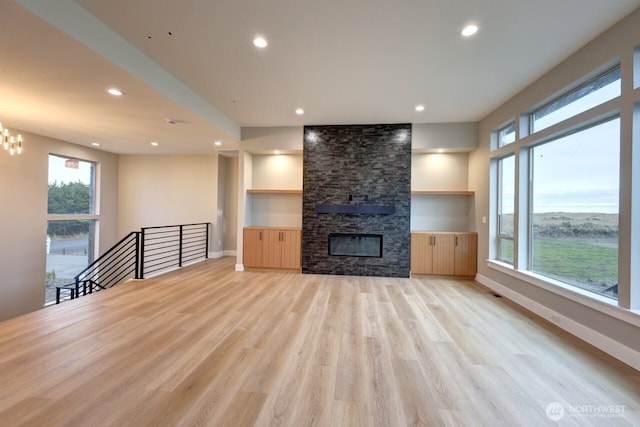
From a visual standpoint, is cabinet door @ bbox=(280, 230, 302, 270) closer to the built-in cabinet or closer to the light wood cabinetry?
the light wood cabinetry

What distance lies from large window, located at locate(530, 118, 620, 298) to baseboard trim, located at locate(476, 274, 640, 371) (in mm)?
427

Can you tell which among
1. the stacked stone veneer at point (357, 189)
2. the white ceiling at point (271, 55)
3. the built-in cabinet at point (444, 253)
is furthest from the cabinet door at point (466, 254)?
the white ceiling at point (271, 55)

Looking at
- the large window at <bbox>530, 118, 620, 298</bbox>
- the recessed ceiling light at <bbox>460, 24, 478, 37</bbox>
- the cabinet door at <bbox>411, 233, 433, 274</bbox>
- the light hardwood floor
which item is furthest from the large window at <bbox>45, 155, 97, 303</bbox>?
the large window at <bbox>530, 118, 620, 298</bbox>

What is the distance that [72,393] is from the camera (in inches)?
74.2

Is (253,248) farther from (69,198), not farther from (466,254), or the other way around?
(69,198)

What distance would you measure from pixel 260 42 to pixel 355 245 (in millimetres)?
4073

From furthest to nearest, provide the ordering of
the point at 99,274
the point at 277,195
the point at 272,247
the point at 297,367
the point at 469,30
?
1. the point at 99,274
2. the point at 277,195
3. the point at 272,247
4. the point at 469,30
5. the point at 297,367

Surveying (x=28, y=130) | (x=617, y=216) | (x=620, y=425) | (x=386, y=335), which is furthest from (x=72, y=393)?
(x=28, y=130)

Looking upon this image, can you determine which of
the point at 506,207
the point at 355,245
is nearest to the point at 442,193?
the point at 506,207

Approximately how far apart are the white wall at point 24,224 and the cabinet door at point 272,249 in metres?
5.01

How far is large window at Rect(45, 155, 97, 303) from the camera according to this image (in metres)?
6.29

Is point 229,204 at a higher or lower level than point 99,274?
higher

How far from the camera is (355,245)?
575 cm

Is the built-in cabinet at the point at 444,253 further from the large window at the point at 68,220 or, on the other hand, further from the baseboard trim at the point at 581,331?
the large window at the point at 68,220
